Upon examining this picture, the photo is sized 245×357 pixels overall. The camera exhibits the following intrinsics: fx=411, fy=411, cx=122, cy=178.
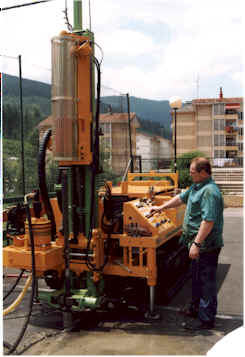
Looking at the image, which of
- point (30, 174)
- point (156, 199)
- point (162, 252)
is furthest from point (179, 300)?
point (30, 174)

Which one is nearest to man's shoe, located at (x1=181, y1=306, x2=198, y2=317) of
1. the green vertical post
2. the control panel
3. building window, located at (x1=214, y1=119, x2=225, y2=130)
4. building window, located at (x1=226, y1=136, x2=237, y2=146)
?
the control panel

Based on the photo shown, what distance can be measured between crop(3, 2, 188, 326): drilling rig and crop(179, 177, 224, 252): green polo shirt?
34cm

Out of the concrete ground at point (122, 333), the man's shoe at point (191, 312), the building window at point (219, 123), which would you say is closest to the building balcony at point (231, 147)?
the building window at point (219, 123)

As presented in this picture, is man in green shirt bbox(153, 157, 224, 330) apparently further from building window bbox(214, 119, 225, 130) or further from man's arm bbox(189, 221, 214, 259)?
building window bbox(214, 119, 225, 130)

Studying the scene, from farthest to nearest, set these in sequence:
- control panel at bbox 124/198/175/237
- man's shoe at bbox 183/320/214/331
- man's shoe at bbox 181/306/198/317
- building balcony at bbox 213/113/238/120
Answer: building balcony at bbox 213/113/238/120, man's shoe at bbox 181/306/198/317, control panel at bbox 124/198/175/237, man's shoe at bbox 183/320/214/331

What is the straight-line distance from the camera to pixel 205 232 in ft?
12.3

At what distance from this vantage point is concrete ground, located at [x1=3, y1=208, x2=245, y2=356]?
136 inches

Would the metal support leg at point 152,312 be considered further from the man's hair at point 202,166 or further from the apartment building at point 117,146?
the apartment building at point 117,146

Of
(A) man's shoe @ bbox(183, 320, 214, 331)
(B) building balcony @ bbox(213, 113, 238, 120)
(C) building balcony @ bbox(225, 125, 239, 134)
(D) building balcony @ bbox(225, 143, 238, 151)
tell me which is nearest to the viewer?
(A) man's shoe @ bbox(183, 320, 214, 331)

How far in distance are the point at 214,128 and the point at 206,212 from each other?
5956 cm

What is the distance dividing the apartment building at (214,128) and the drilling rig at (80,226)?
→ 186ft

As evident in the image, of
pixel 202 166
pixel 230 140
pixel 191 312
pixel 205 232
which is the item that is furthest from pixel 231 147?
pixel 205 232

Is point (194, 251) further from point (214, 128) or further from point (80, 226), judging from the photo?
point (214, 128)

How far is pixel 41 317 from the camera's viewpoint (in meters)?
4.29
